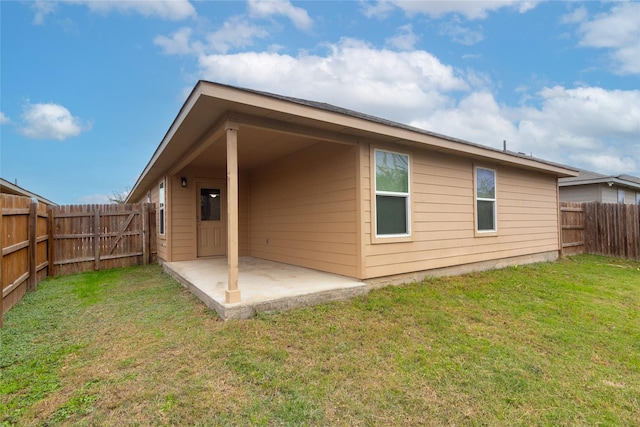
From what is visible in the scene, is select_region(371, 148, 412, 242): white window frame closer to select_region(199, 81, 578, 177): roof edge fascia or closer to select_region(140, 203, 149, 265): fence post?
select_region(199, 81, 578, 177): roof edge fascia

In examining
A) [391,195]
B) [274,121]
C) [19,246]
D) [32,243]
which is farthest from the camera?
[32,243]

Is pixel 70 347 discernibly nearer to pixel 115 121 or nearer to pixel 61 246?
pixel 61 246

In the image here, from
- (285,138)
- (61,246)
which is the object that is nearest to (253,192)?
(285,138)

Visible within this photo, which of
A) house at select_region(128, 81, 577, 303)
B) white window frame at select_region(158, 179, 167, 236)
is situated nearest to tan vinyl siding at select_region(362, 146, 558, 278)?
house at select_region(128, 81, 577, 303)

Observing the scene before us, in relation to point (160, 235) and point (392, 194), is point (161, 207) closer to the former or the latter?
point (160, 235)

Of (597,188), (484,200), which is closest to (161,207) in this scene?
(484,200)

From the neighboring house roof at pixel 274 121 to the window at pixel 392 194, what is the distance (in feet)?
1.02

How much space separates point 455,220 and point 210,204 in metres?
5.73

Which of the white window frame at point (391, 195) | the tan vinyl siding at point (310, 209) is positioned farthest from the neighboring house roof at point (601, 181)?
the tan vinyl siding at point (310, 209)

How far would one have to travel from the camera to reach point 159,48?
953cm

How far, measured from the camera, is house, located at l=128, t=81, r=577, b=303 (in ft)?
12.7

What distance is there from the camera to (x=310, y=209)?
18.5 feet

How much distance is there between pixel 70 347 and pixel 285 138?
375 centimetres

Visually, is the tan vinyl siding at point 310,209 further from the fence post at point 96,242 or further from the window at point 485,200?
the fence post at point 96,242
